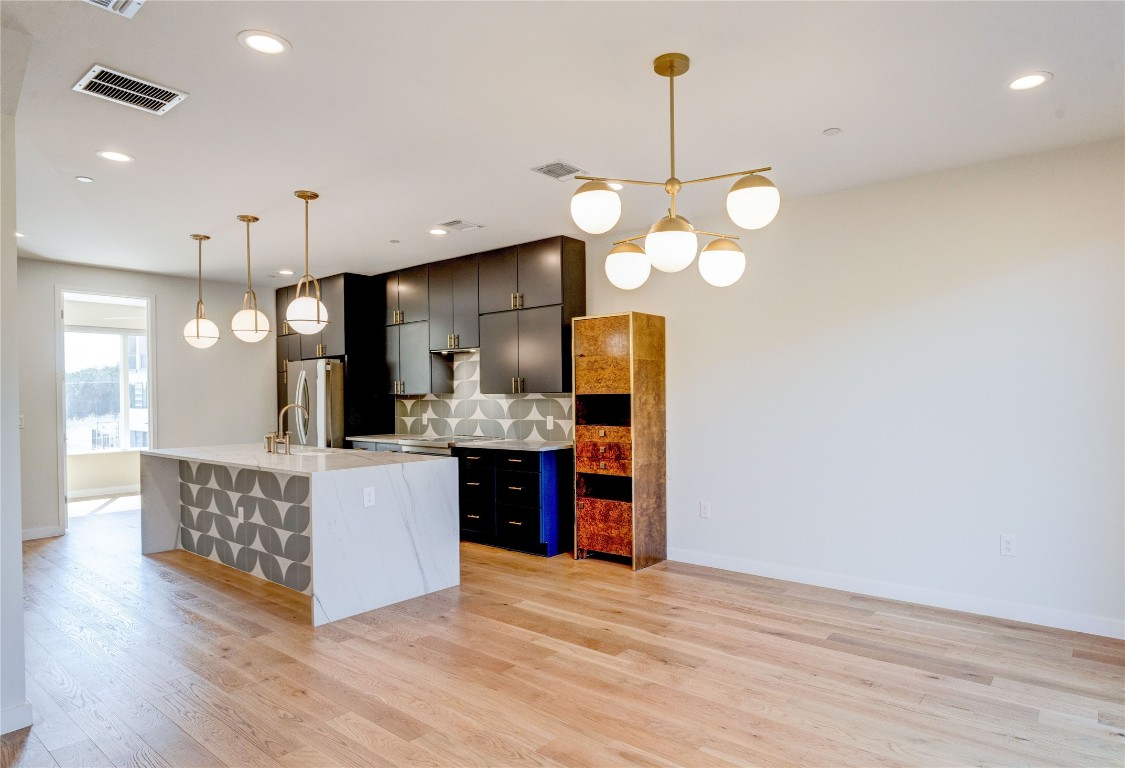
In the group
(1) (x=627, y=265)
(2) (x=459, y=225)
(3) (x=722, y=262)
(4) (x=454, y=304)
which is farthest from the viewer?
(4) (x=454, y=304)

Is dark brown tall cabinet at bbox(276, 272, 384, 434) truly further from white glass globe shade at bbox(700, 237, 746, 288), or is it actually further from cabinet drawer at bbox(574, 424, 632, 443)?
white glass globe shade at bbox(700, 237, 746, 288)

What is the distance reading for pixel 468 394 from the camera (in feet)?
21.1

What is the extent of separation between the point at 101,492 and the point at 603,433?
6.92 meters

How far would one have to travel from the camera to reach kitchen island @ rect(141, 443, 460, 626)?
11.8 feet

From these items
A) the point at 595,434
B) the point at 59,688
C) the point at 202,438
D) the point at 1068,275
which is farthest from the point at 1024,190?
the point at 202,438

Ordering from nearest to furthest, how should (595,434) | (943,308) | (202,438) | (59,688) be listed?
(59,688), (943,308), (595,434), (202,438)

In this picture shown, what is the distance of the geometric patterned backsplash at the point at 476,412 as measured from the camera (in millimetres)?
5773

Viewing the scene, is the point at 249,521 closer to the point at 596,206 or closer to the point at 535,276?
the point at 535,276

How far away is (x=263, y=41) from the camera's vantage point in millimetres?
2332

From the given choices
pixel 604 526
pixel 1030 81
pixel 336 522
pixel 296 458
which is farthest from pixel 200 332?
pixel 1030 81

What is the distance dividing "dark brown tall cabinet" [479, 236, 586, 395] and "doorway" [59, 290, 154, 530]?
15.5ft

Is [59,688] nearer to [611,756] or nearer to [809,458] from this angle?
[611,756]

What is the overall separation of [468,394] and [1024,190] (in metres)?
4.61

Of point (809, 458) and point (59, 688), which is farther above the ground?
point (809, 458)
